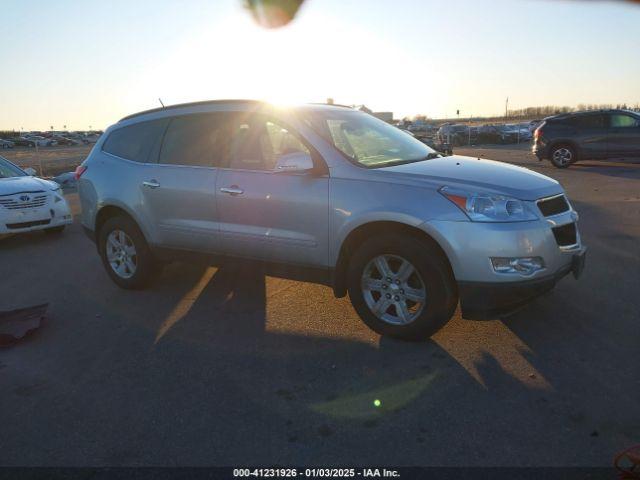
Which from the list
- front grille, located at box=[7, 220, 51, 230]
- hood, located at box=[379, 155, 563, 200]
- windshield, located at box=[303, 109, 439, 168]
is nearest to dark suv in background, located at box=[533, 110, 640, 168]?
windshield, located at box=[303, 109, 439, 168]

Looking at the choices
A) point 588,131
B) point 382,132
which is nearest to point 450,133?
point 588,131

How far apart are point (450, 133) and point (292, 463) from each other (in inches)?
1364

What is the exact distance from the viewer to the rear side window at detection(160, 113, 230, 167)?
4754 mm

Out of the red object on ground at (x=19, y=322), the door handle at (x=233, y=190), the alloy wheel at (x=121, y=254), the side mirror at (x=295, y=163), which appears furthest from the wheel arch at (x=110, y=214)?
the side mirror at (x=295, y=163)

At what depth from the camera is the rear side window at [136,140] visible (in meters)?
5.27

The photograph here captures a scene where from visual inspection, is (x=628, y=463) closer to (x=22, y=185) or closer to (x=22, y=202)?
(x=22, y=202)

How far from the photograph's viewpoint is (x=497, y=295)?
3.48 meters

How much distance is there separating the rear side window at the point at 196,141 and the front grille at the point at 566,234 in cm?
285

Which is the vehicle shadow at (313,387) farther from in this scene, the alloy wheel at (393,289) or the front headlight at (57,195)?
the front headlight at (57,195)

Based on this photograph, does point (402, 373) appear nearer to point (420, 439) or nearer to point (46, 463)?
point (420, 439)

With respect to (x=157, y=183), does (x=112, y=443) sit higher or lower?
lower

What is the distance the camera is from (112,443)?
111 inches

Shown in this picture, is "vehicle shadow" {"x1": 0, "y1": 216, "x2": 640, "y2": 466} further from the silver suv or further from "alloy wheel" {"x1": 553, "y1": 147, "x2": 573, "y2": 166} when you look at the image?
"alloy wheel" {"x1": 553, "y1": 147, "x2": 573, "y2": 166}

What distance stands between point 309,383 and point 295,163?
1.70m
